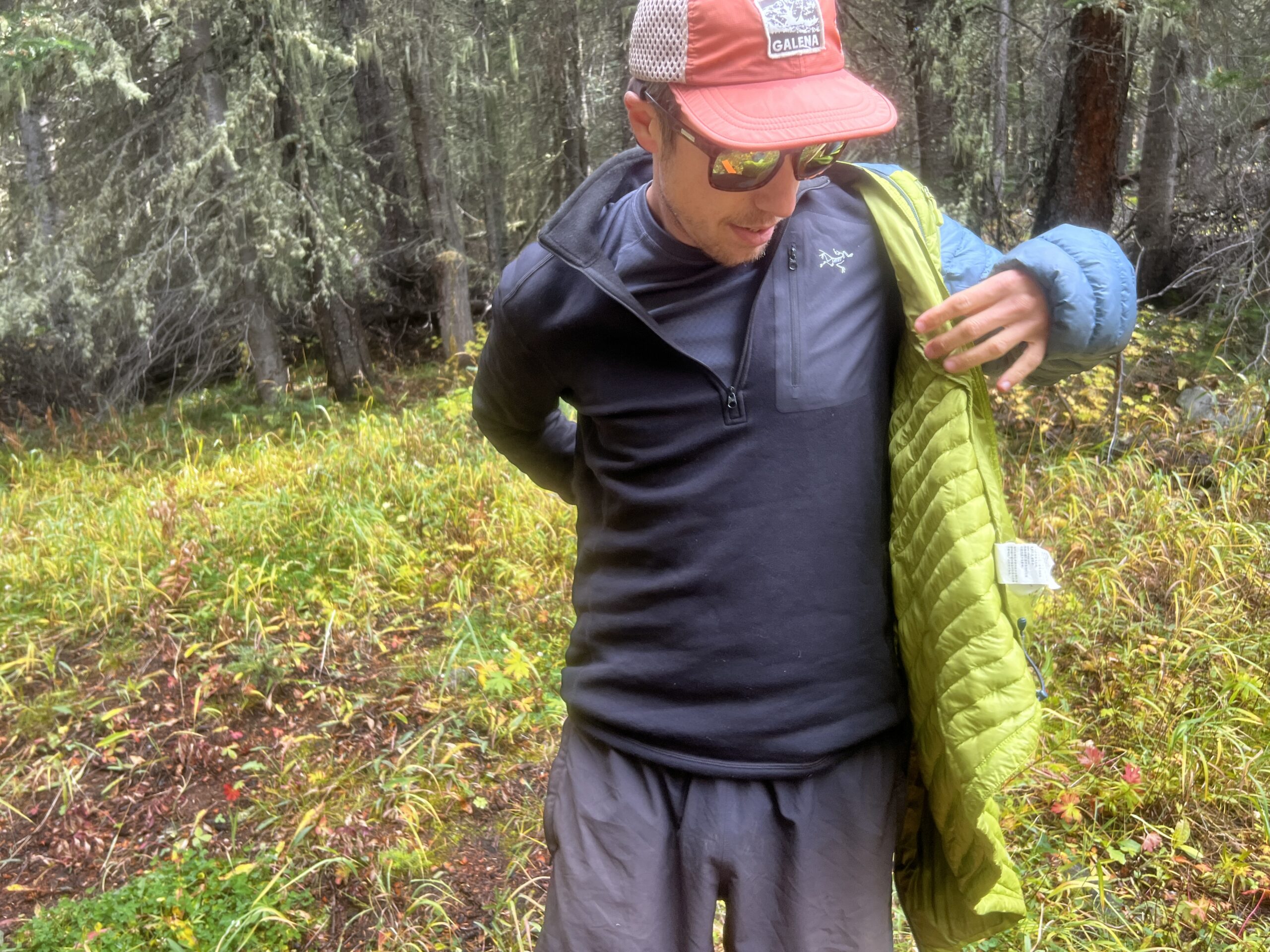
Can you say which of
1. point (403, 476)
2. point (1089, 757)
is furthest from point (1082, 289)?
point (403, 476)

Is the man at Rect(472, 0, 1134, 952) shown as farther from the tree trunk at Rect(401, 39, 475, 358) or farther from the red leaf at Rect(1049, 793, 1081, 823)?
the tree trunk at Rect(401, 39, 475, 358)

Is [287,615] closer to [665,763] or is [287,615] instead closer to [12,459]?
[665,763]

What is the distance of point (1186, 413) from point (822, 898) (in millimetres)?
5122

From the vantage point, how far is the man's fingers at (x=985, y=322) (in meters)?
1.40

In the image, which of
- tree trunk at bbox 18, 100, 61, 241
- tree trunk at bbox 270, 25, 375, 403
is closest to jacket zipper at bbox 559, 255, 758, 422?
tree trunk at bbox 270, 25, 375, 403

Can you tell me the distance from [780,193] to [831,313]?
0.23 m

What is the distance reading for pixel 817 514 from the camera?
1561 millimetres

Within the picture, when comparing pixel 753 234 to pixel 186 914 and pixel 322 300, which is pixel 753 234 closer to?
pixel 186 914

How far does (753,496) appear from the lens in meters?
1.55

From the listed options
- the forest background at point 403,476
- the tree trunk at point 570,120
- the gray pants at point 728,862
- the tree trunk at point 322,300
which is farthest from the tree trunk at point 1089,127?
the tree trunk at point 322,300

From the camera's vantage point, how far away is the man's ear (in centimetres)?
154

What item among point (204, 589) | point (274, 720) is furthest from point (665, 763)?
point (204, 589)

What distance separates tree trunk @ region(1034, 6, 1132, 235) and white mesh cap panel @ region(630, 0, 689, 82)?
584 cm

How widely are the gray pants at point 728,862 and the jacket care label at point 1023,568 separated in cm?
41
